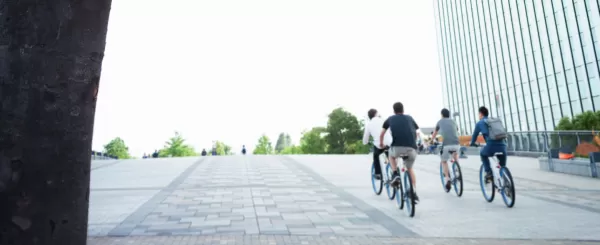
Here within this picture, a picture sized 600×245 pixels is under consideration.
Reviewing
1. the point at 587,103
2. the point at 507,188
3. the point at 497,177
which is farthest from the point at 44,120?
the point at 587,103

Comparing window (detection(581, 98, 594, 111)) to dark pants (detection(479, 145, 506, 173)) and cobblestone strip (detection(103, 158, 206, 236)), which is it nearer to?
dark pants (detection(479, 145, 506, 173))

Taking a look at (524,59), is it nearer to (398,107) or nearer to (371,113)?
(371,113)

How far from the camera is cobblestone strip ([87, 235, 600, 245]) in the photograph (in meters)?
4.62

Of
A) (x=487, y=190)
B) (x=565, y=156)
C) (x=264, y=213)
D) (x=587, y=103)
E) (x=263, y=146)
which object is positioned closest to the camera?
(x=264, y=213)

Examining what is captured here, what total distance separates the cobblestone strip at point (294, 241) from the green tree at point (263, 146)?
8704 centimetres

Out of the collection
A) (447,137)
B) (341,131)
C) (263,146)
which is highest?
(341,131)

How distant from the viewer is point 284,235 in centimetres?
502

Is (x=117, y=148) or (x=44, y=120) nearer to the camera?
(x=44, y=120)

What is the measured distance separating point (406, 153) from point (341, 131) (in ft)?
201

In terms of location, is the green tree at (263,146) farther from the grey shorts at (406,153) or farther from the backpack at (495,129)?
the grey shorts at (406,153)

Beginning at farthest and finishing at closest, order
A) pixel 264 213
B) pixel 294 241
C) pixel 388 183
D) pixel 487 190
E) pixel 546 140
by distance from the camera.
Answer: pixel 546 140 < pixel 388 183 < pixel 487 190 < pixel 264 213 < pixel 294 241

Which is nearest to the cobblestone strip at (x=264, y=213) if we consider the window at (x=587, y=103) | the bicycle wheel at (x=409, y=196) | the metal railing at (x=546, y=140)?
the bicycle wheel at (x=409, y=196)

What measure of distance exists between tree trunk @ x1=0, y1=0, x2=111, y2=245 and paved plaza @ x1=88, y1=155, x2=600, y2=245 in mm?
3241

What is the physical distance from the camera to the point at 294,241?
185 inches
